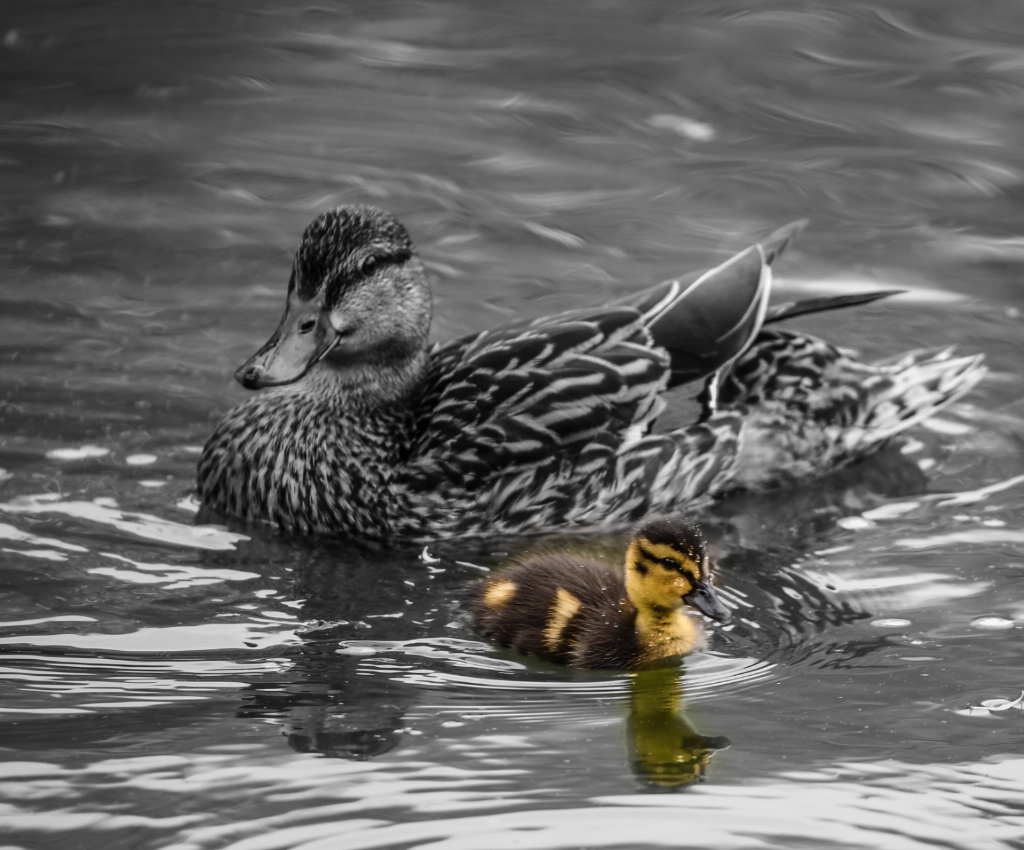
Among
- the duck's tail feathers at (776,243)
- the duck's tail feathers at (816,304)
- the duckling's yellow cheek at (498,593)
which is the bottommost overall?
the duckling's yellow cheek at (498,593)

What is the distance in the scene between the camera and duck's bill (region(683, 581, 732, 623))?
4.71 metres

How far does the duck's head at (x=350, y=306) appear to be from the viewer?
569 cm

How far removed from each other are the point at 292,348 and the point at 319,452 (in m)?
0.41

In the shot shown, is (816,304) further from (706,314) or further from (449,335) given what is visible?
(449,335)

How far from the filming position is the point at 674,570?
15.6 feet

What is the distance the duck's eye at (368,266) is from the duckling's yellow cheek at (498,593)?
1244mm

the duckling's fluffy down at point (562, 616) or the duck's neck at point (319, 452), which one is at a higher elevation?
the duck's neck at point (319, 452)

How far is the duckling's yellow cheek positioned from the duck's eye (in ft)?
4.08

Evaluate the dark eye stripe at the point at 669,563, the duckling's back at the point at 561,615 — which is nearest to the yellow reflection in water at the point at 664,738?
the duckling's back at the point at 561,615

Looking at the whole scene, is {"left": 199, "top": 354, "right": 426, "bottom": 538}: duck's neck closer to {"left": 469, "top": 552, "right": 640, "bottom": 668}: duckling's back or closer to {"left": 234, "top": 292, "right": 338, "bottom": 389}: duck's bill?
{"left": 234, "top": 292, "right": 338, "bottom": 389}: duck's bill

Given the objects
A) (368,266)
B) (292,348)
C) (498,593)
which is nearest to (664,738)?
(498,593)

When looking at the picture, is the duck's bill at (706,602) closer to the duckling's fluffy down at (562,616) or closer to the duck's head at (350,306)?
the duckling's fluffy down at (562,616)

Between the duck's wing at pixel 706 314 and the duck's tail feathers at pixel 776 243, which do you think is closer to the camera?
the duck's wing at pixel 706 314

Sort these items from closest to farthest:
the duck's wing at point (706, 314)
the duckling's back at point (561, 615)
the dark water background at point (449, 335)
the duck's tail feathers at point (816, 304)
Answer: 1. the dark water background at point (449, 335)
2. the duckling's back at point (561, 615)
3. the duck's wing at point (706, 314)
4. the duck's tail feathers at point (816, 304)
